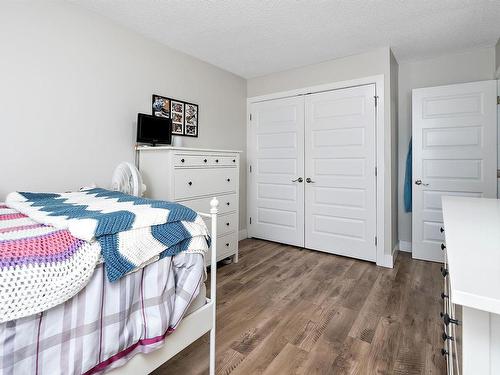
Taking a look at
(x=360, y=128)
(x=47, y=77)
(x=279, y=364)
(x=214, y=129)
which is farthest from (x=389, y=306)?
(x=47, y=77)

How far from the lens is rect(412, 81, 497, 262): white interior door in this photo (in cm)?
288

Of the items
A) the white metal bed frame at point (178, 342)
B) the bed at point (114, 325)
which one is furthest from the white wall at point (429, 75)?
the bed at point (114, 325)

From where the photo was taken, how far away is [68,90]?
2121 mm

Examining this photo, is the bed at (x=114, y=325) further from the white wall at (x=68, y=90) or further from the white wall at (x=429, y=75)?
the white wall at (x=429, y=75)

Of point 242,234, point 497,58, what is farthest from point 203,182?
point 497,58

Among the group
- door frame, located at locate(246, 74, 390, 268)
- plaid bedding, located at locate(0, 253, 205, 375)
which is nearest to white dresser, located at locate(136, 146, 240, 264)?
plaid bedding, located at locate(0, 253, 205, 375)

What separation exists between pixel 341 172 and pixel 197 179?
5.67ft

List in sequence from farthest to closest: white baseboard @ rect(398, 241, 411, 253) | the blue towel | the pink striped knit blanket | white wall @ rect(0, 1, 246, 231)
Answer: white baseboard @ rect(398, 241, 411, 253) → the blue towel → white wall @ rect(0, 1, 246, 231) → the pink striped knit blanket

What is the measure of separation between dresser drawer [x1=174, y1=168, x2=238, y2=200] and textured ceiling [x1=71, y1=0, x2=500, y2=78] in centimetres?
131

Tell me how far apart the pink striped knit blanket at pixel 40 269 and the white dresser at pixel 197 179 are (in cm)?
144

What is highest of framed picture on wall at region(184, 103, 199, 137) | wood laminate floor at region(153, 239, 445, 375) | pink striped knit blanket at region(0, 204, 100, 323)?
framed picture on wall at region(184, 103, 199, 137)

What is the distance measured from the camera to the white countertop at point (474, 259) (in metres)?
0.53

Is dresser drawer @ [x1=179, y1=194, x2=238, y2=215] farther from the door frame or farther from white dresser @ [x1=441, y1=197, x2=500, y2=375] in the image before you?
white dresser @ [x1=441, y1=197, x2=500, y2=375]

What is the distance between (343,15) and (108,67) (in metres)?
2.06
